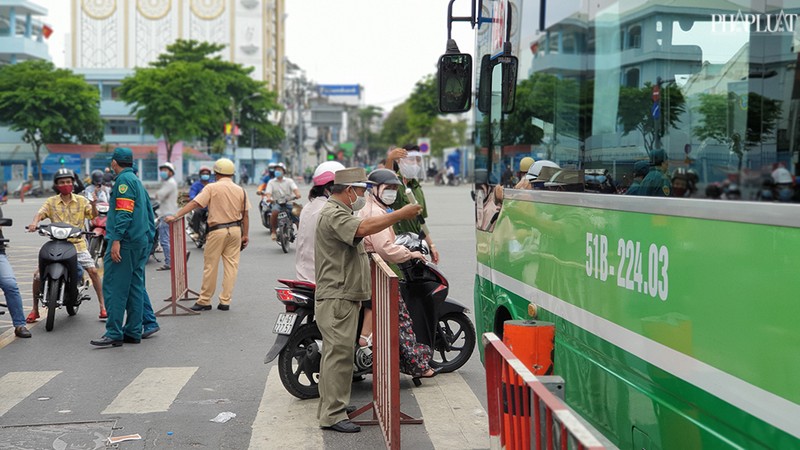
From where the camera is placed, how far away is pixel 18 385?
7836 mm

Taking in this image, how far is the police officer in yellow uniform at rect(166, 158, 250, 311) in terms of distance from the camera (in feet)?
38.5

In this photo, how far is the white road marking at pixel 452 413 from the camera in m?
6.20

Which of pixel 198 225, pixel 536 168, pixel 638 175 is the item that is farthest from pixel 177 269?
pixel 638 175

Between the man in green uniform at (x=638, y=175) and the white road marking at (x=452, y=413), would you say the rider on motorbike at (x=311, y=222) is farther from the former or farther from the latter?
the man in green uniform at (x=638, y=175)

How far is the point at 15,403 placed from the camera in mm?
7242

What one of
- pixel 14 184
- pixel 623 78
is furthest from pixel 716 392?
pixel 14 184

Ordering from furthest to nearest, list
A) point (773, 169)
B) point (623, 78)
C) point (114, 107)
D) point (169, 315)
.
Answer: point (114, 107), point (169, 315), point (623, 78), point (773, 169)

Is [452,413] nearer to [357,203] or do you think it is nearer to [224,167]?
[357,203]

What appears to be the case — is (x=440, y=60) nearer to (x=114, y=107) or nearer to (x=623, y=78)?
(x=623, y=78)

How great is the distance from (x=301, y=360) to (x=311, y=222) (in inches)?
45.1

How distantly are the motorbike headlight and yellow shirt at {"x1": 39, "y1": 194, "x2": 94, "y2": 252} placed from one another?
0.85 ft

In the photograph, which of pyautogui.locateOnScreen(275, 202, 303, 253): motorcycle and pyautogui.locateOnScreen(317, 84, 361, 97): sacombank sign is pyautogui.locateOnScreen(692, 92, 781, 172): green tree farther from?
pyautogui.locateOnScreen(317, 84, 361, 97): sacombank sign

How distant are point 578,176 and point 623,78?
0.65 metres

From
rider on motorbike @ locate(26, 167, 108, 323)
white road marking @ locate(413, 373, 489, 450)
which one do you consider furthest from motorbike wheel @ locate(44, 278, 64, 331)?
white road marking @ locate(413, 373, 489, 450)
